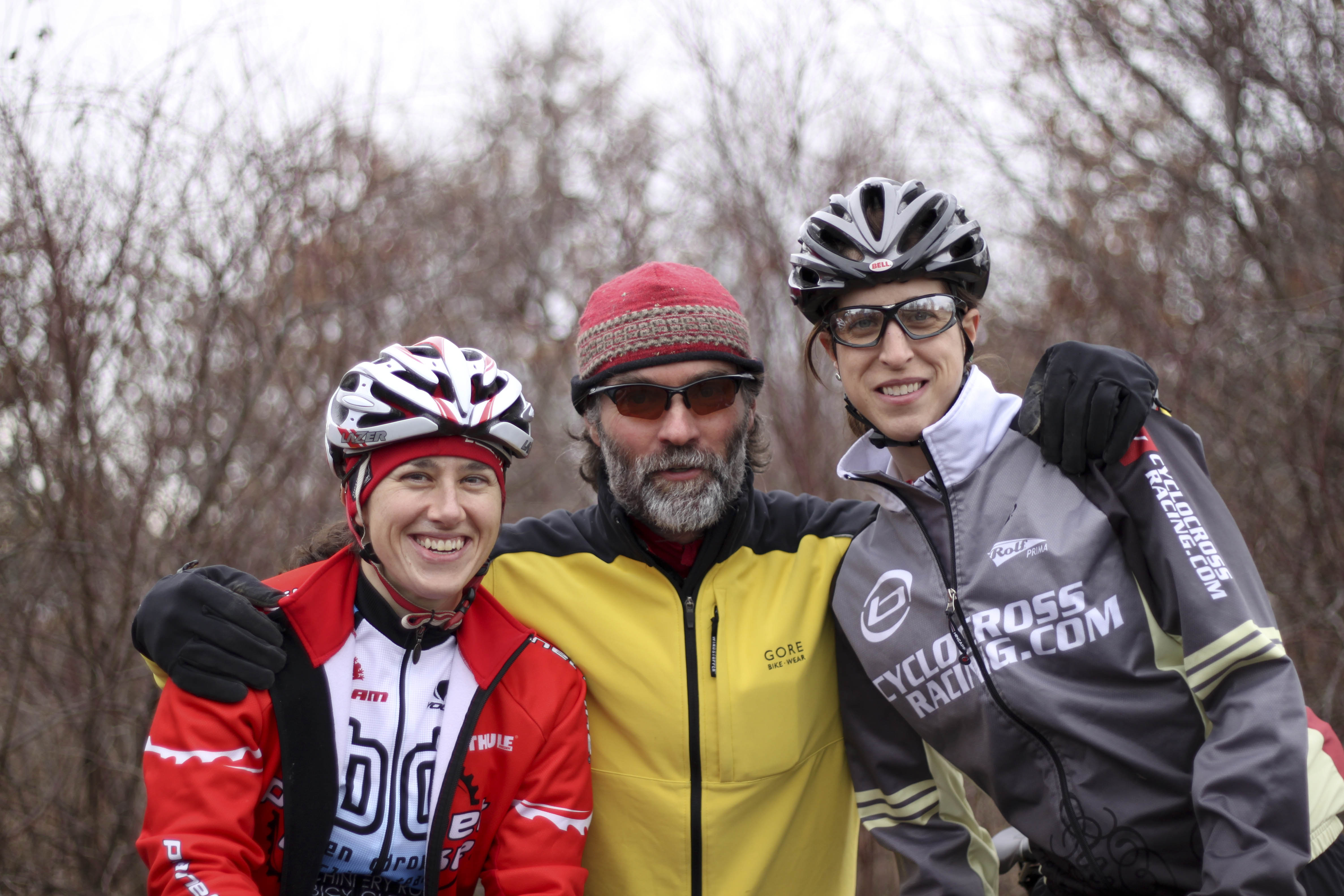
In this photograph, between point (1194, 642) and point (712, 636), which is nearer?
point (1194, 642)

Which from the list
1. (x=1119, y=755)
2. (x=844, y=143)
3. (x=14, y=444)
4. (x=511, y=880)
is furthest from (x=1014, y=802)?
(x=844, y=143)

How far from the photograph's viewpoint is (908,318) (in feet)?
9.98

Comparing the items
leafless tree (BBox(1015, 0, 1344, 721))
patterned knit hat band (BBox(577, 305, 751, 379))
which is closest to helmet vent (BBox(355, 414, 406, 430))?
patterned knit hat band (BBox(577, 305, 751, 379))

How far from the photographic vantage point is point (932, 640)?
2.82 m

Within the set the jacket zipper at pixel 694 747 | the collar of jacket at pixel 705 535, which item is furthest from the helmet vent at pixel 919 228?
the jacket zipper at pixel 694 747

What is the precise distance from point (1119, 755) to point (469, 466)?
197cm

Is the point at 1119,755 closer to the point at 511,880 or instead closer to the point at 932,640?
the point at 932,640

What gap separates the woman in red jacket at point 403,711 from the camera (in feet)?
8.57

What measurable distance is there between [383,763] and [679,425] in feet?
4.60

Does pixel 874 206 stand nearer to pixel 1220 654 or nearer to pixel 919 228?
pixel 919 228

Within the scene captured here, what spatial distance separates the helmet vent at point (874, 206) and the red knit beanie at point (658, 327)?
55 centimetres

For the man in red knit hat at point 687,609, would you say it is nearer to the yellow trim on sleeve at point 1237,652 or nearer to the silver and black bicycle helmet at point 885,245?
the silver and black bicycle helmet at point 885,245

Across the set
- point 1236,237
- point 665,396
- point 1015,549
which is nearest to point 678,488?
point 665,396

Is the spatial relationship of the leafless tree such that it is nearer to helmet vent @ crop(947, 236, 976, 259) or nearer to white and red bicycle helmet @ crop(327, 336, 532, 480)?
helmet vent @ crop(947, 236, 976, 259)
